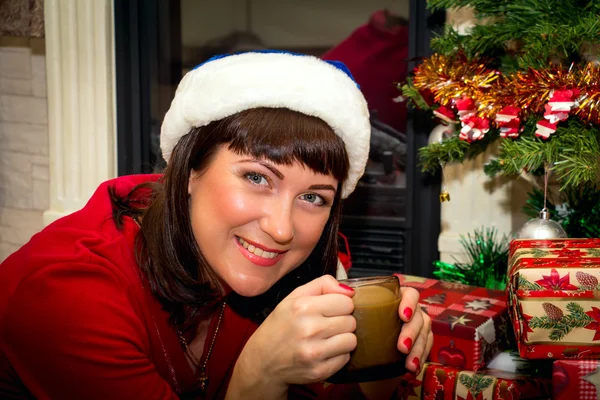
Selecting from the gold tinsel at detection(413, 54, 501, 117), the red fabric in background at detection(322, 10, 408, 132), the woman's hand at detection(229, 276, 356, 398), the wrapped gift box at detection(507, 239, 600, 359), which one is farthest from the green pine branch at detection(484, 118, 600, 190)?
the red fabric in background at detection(322, 10, 408, 132)

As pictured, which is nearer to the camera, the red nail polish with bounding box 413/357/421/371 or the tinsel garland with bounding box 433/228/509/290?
the red nail polish with bounding box 413/357/421/371

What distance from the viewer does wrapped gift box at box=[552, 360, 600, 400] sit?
3.58ft

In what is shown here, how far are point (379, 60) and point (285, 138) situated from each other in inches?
47.6

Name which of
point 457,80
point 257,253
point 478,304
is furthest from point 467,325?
point 457,80

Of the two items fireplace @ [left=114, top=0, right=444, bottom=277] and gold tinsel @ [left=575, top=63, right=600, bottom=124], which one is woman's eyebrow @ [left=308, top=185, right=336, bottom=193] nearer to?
gold tinsel @ [left=575, top=63, right=600, bottom=124]

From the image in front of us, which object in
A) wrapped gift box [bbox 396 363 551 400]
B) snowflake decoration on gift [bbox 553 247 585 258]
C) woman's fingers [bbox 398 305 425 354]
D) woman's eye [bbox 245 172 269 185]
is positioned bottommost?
wrapped gift box [bbox 396 363 551 400]

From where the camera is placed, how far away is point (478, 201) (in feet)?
6.50

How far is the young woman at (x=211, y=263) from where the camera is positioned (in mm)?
990

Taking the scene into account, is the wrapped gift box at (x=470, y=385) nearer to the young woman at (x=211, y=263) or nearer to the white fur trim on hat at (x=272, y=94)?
the young woman at (x=211, y=263)

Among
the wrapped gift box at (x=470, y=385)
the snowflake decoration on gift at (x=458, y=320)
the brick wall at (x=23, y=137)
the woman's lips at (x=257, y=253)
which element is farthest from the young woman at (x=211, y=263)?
the brick wall at (x=23, y=137)

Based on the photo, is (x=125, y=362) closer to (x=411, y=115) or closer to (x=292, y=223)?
(x=292, y=223)

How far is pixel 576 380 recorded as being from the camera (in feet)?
3.60

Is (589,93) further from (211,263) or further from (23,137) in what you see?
(23,137)

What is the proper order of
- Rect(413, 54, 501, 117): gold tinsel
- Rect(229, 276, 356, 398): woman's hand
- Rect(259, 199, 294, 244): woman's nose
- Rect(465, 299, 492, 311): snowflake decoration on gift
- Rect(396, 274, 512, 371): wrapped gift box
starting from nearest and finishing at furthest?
Rect(229, 276, 356, 398): woman's hand
Rect(259, 199, 294, 244): woman's nose
Rect(396, 274, 512, 371): wrapped gift box
Rect(465, 299, 492, 311): snowflake decoration on gift
Rect(413, 54, 501, 117): gold tinsel
